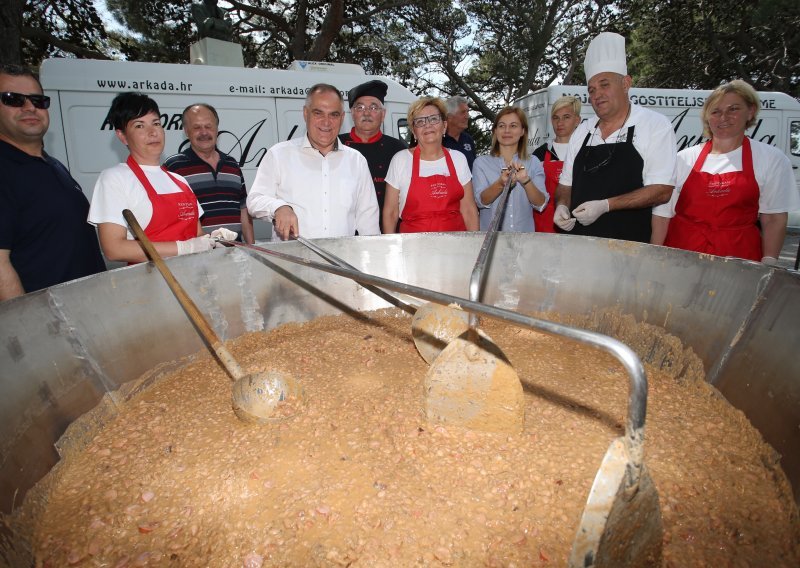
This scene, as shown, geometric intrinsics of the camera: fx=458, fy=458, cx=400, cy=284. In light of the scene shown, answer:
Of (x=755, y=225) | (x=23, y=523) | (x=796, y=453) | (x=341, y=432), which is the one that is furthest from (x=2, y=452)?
(x=755, y=225)

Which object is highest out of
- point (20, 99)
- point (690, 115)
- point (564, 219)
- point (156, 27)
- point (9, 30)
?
point (156, 27)

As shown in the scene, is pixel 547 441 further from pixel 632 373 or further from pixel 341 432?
pixel 632 373

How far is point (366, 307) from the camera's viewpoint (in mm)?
2633

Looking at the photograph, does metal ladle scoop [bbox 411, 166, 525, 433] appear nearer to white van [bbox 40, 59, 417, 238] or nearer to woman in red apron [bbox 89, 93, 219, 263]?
woman in red apron [bbox 89, 93, 219, 263]

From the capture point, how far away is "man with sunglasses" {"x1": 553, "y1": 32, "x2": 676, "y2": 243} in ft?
8.13

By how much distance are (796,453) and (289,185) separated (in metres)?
2.65

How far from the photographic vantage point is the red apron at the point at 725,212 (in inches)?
97.1

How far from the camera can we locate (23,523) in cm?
123

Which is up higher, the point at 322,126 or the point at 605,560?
the point at 322,126

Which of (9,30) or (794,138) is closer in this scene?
(9,30)

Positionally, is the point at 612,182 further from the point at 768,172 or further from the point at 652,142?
the point at 768,172

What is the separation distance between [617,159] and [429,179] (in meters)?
1.12

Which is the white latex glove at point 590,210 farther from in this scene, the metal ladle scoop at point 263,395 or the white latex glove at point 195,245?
the white latex glove at point 195,245

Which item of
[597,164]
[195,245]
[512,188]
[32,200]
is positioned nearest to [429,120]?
[512,188]
